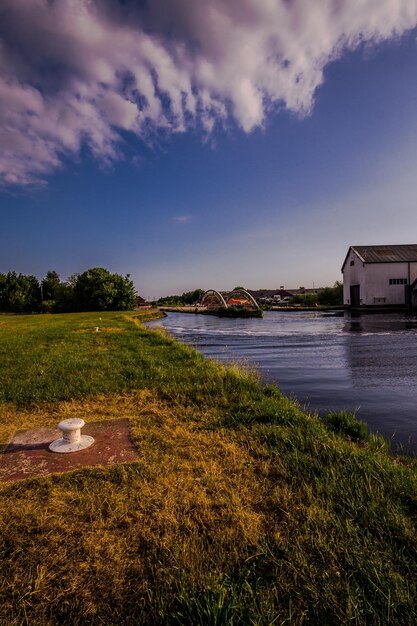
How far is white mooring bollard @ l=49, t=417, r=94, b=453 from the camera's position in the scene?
4.09 meters

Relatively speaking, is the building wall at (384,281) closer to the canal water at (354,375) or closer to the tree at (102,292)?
the canal water at (354,375)

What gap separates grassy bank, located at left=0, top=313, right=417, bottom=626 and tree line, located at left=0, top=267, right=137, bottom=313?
229 feet

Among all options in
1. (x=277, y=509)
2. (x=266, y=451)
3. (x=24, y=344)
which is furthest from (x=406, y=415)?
(x=24, y=344)

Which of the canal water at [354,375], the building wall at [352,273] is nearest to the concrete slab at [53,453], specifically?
the canal water at [354,375]

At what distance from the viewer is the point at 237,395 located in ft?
21.3

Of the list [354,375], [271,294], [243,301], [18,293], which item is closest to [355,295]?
[354,375]

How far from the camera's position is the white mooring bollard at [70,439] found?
13.4 ft

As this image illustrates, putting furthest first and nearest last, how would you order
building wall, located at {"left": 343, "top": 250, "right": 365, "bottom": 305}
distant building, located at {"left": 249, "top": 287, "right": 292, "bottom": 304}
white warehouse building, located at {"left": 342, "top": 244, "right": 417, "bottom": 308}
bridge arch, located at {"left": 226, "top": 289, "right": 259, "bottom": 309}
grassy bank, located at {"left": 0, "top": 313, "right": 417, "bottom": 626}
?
1. distant building, located at {"left": 249, "top": 287, "right": 292, "bottom": 304}
2. bridge arch, located at {"left": 226, "top": 289, "right": 259, "bottom": 309}
3. building wall, located at {"left": 343, "top": 250, "right": 365, "bottom": 305}
4. white warehouse building, located at {"left": 342, "top": 244, "right": 417, "bottom": 308}
5. grassy bank, located at {"left": 0, "top": 313, "right": 417, "bottom": 626}

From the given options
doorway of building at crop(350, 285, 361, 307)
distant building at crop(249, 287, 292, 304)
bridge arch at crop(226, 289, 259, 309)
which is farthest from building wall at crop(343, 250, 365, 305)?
distant building at crop(249, 287, 292, 304)

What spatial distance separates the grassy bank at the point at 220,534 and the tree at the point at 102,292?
6941cm

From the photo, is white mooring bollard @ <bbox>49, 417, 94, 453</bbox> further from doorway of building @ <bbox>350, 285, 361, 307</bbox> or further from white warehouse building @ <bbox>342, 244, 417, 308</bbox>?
doorway of building @ <bbox>350, 285, 361, 307</bbox>

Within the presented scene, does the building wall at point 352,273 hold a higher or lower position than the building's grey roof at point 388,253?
lower

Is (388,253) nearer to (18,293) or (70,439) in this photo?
(70,439)

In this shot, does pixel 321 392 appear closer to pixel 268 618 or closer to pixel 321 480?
pixel 321 480
